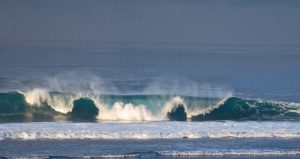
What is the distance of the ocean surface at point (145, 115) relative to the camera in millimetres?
26078

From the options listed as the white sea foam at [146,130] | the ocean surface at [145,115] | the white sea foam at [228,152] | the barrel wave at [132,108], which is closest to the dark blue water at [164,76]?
the ocean surface at [145,115]

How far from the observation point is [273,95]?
4509 cm

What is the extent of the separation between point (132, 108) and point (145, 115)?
2.80ft

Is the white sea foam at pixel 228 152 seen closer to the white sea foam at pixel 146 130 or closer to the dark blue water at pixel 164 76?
the white sea foam at pixel 146 130

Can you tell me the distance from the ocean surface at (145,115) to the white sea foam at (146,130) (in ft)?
0.10

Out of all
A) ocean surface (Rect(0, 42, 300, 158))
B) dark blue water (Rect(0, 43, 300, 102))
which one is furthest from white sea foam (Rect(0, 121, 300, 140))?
dark blue water (Rect(0, 43, 300, 102))

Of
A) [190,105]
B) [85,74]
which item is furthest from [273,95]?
[85,74]

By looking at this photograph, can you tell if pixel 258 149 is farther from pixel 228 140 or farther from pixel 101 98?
pixel 101 98

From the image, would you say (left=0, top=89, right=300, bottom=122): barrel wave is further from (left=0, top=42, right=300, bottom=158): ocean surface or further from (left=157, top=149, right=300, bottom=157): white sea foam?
(left=157, top=149, right=300, bottom=157): white sea foam

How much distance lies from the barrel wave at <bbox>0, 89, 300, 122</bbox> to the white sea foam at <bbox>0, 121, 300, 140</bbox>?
3.06 meters

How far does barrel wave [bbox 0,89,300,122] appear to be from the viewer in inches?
1382

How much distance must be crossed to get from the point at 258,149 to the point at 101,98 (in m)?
13.5

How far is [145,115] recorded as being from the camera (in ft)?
117

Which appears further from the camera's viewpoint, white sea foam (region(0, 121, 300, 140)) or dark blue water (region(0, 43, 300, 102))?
dark blue water (region(0, 43, 300, 102))
